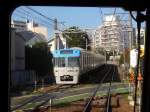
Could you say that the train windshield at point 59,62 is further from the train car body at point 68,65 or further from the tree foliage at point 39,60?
the tree foliage at point 39,60

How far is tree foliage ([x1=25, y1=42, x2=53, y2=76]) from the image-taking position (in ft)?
159

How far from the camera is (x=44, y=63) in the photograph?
4922 centimetres

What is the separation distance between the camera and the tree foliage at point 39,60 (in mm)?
48369

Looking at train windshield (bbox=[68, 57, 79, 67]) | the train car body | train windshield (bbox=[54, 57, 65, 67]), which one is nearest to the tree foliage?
the train car body

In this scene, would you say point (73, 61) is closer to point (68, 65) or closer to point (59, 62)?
point (68, 65)

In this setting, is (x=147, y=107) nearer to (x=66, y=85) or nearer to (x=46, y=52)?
(x=66, y=85)

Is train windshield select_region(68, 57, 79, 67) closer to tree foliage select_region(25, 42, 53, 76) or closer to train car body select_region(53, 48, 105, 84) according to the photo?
train car body select_region(53, 48, 105, 84)

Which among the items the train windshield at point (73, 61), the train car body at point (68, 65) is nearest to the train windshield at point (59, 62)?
the train car body at point (68, 65)

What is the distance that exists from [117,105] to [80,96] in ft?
21.2

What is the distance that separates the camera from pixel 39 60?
48.3 metres

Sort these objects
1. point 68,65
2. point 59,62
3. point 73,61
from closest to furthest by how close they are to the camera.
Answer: point 73,61
point 59,62
point 68,65

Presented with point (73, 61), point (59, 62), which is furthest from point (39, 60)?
point (73, 61)
